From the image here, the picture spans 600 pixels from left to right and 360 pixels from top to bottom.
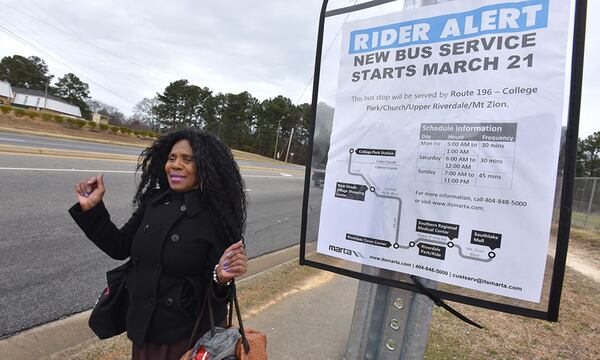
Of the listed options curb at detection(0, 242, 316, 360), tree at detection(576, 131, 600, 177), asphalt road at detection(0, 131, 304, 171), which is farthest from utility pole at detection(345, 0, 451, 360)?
tree at detection(576, 131, 600, 177)

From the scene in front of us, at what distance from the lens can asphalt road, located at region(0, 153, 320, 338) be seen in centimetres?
368

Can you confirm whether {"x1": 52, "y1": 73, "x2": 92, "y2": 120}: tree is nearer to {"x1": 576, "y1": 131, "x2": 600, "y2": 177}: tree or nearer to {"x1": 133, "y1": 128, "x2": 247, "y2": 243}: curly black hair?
{"x1": 576, "y1": 131, "x2": 600, "y2": 177}: tree

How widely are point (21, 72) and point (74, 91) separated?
27.0ft

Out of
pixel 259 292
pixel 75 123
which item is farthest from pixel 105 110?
pixel 259 292

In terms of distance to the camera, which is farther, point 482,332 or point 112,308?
point 482,332

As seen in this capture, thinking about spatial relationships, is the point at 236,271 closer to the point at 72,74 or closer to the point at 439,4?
the point at 439,4

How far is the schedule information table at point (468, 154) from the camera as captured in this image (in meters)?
1.58

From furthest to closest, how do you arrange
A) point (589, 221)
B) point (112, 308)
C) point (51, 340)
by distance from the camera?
point (589, 221), point (51, 340), point (112, 308)

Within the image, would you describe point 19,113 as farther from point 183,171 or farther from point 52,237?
point 183,171

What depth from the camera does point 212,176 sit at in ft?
7.06

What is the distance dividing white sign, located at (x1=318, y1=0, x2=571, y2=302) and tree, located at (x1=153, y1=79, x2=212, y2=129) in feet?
204

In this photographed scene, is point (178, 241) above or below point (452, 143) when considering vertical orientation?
below

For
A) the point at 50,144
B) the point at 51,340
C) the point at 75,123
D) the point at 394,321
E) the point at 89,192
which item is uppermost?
the point at 75,123

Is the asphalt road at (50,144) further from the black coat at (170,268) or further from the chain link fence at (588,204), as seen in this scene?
the chain link fence at (588,204)
